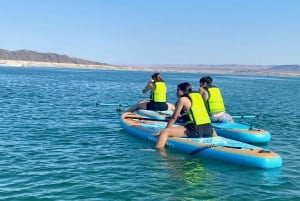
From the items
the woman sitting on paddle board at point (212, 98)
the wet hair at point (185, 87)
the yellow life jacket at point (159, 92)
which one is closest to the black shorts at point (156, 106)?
the yellow life jacket at point (159, 92)

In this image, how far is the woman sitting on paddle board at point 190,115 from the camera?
1300 cm

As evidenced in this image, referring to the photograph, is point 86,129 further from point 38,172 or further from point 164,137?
point 38,172

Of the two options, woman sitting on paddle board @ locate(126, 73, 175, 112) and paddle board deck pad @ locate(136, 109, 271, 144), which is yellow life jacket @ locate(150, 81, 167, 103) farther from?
paddle board deck pad @ locate(136, 109, 271, 144)

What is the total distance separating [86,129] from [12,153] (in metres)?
5.56

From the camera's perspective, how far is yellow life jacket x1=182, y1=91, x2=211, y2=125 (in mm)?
13016

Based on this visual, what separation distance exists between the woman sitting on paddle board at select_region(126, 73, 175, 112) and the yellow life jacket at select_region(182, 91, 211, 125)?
243 inches

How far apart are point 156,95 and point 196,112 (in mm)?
6919

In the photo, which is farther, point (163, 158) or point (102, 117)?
point (102, 117)

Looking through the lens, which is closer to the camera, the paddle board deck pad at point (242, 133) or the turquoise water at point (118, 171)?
the turquoise water at point (118, 171)

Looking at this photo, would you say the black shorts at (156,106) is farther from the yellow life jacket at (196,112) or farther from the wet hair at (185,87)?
the wet hair at (185,87)

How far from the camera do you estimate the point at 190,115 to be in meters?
13.1

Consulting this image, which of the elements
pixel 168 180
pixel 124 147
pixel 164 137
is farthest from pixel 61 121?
pixel 168 180

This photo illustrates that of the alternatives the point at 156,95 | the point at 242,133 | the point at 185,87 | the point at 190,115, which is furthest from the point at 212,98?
the point at 156,95

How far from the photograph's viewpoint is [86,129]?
18297 millimetres
